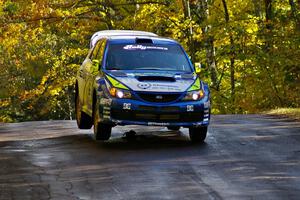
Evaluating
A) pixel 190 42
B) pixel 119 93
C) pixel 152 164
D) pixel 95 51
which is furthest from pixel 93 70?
pixel 190 42

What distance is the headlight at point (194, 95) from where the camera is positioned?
12.2m

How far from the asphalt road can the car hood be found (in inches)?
38.1

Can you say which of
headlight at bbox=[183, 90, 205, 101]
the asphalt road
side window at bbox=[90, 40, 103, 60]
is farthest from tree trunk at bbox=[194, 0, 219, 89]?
headlight at bbox=[183, 90, 205, 101]

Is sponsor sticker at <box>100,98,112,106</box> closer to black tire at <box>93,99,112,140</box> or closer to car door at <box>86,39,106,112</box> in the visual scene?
black tire at <box>93,99,112,140</box>

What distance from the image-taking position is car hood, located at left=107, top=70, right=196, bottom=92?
473 inches

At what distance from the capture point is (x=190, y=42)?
31.5 meters

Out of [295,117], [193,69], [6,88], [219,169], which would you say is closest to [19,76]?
[6,88]

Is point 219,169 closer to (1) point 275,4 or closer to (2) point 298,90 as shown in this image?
(2) point 298,90

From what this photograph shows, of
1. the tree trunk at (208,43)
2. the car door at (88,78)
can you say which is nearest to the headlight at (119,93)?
the car door at (88,78)

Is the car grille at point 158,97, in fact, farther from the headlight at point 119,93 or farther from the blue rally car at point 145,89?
the headlight at point 119,93

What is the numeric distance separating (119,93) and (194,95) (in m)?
1.24

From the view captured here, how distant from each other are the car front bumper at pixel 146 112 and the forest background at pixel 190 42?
1278 centimetres

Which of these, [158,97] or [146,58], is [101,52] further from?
[158,97]

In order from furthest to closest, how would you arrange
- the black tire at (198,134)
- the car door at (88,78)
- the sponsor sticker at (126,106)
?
the car door at (88,78) → the black tire at (198,134) → the sponsor sticker at (126,106)
